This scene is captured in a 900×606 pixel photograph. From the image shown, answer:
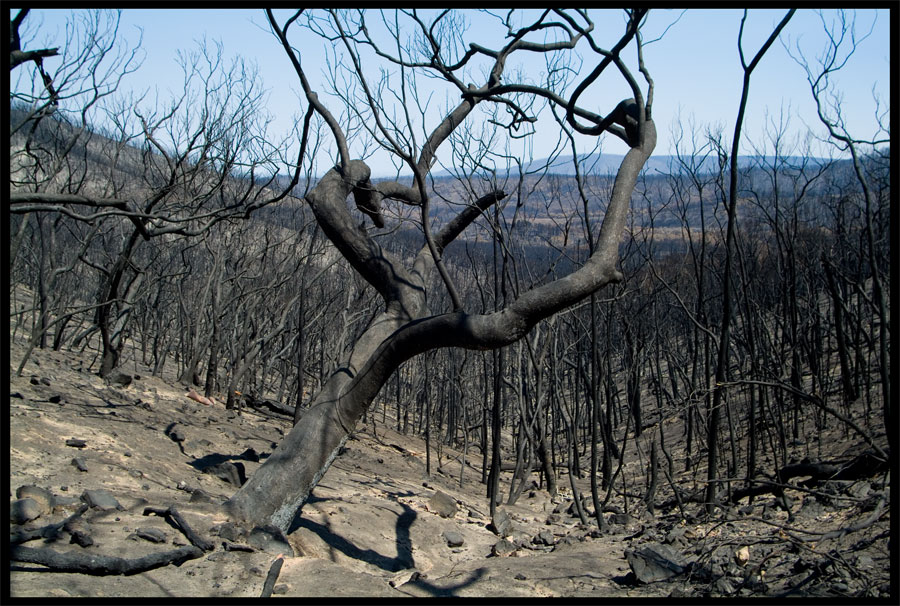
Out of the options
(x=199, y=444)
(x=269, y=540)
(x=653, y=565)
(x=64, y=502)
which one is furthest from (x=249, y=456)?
(x=653, y=565)

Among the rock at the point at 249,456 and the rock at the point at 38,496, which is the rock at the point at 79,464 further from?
the rock at the point at 249,456

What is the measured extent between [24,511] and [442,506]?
4664 mm

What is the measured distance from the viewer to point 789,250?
37.6 ft

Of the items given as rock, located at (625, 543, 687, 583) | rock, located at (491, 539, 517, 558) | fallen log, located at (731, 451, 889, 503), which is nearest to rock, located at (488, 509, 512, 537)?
rock, located at (491, 539, 517, 558)

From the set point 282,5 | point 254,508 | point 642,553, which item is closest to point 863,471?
point 642,553

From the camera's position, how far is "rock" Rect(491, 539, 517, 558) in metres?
6.18

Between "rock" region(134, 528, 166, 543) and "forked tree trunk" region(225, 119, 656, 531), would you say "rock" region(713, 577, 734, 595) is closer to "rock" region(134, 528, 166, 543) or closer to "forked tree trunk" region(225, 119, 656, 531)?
"forked tree trunk" region(225, 119, 656, 531)

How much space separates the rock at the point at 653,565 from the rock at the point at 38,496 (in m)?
3.75

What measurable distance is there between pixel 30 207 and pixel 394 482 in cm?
645

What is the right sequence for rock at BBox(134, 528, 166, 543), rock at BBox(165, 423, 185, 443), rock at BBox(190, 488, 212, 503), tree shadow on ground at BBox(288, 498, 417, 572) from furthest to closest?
rock at BBox(165, 423, 185, 443) → tree shadow on ground at BBox(288, 498, 417, 572) → rock at BBox(190, 488, 212, 503) → rock at BBox(134, 528, 166, 543)

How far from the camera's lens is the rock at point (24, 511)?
3879 mm

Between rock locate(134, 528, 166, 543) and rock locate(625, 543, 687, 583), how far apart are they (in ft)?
9.74

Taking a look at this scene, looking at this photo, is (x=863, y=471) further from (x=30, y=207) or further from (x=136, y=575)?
(x=30, y=207)

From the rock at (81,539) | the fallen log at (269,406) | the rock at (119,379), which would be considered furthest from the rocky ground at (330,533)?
the fallen log at (269,406)
